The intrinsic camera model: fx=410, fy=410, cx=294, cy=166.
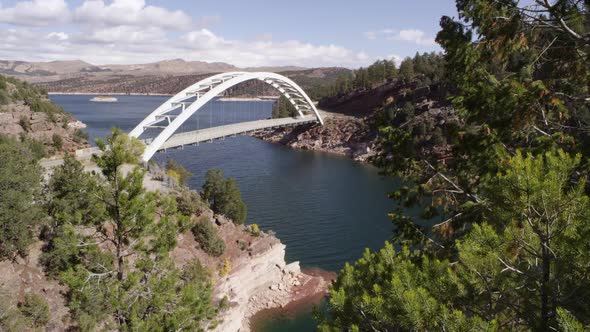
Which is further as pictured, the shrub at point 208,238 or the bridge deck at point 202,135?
the bridge deck at point 202,135

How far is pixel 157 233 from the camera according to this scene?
26.2 ft

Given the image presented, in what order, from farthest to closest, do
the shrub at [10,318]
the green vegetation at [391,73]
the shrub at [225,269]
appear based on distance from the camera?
the green vegetation at [391,73] → the shrub at [225,269] → the shrub at [10,318]

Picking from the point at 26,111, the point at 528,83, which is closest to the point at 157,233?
the point at 528,83

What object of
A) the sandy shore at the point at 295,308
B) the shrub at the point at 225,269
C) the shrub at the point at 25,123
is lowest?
the sandy shore at the point at 295,308

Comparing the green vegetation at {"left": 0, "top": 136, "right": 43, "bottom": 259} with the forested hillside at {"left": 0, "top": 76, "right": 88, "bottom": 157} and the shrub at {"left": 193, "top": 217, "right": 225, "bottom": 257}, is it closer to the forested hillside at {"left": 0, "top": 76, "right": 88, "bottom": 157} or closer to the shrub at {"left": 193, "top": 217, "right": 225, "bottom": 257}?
the shrub at {"left": 193, "top": 217, "right": 225, "bottom": 257}

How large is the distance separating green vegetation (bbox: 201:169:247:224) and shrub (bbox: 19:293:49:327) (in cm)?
988

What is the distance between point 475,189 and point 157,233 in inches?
236

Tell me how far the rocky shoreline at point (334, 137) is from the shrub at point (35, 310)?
1581 inches

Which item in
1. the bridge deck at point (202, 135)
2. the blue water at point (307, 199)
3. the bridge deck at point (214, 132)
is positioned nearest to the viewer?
the blue water at point (307, 199)

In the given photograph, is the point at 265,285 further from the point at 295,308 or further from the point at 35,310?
the point at 35,310

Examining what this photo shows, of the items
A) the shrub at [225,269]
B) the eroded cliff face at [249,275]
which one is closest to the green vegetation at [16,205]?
the eroded cliff face at [249,275]

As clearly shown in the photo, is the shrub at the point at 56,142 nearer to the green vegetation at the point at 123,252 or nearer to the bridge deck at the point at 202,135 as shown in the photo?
the bridge deck at the point at 202,135

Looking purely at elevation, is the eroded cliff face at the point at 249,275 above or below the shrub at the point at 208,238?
below

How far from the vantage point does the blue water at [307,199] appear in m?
22.4
